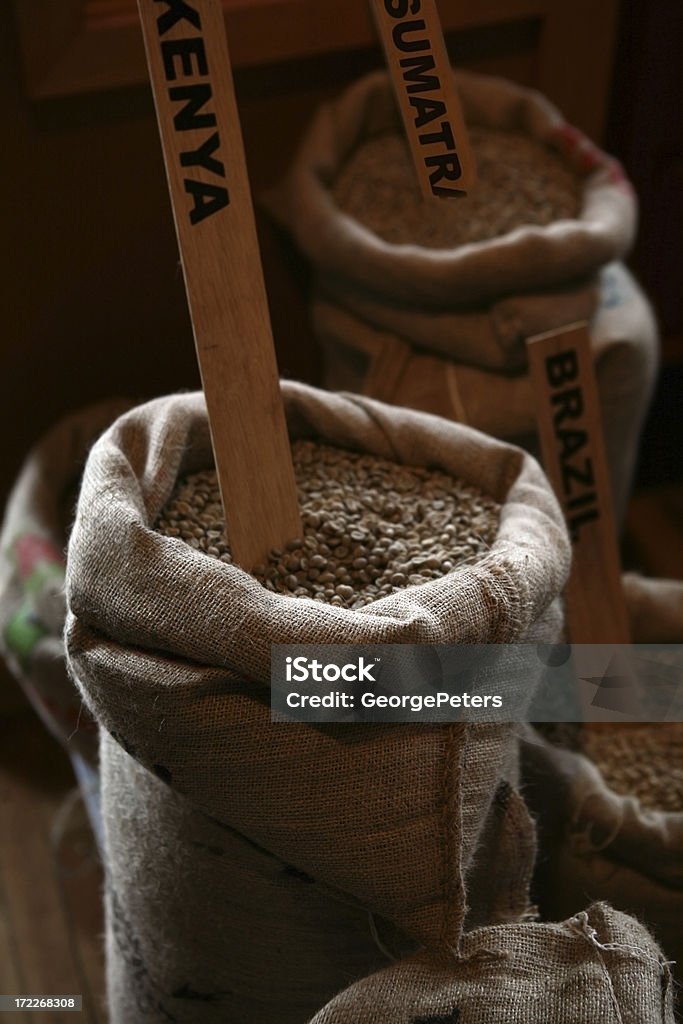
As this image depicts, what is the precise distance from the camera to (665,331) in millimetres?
1604

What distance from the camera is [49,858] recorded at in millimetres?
1303

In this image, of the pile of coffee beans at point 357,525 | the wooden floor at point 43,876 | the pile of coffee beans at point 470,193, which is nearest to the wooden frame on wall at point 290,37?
the pile of coffee beans at point 470,193

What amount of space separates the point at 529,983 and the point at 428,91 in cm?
49

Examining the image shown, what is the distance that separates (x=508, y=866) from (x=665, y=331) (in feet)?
3.52

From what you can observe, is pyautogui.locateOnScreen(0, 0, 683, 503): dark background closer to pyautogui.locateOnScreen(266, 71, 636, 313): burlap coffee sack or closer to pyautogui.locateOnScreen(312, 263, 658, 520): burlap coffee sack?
pyautogui.locateOnScreen(266, 71, 636, 313): burlap coffee sack

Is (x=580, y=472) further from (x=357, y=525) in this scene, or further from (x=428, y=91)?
(x=428, y=91)

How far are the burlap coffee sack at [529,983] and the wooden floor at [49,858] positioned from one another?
0.49 m

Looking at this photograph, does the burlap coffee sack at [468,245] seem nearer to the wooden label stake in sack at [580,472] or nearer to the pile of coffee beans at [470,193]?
the pile of coffee beans at [470,193]

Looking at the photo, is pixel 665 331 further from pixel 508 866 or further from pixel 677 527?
pixel 508 866

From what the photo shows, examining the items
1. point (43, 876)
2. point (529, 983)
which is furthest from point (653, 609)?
point (43, 876)

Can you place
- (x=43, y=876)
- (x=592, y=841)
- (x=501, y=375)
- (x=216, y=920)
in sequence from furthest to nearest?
(x=43, y=876), (x=501, y=375), (x=592, y=841), (x=216, y=920)

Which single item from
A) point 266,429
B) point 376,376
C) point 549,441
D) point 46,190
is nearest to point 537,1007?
point 266,429

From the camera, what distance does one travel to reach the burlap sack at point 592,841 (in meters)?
0.83

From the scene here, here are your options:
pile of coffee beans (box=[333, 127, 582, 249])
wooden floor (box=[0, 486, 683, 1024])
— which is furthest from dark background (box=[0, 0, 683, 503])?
wooden floor (box=[0, 486, 683, 1024])
